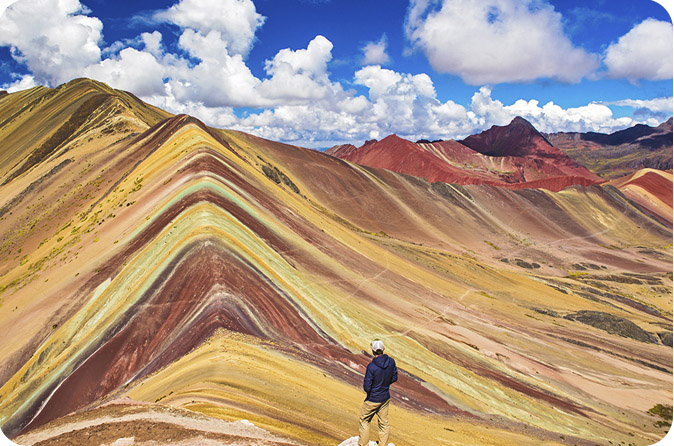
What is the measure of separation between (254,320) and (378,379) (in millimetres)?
8962

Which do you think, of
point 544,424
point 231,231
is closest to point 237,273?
point 231,231

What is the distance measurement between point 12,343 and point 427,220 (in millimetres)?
69061

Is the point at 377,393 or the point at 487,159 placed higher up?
the point at 487,159

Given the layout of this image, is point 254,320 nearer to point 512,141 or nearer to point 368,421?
point 368,421

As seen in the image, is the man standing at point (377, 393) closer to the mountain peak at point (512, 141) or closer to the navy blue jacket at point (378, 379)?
the navy blue jacket at point (378, 379)

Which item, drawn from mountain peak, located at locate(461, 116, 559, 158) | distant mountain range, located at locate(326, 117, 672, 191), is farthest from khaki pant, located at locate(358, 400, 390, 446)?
mountain peak, located at locate(461, 116, 559, 158)

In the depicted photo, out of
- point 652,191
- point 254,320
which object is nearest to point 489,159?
point 652,191

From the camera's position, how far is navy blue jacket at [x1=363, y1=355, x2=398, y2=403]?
739 cm

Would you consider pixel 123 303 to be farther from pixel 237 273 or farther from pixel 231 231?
pixel 231 231

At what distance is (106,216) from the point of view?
29.1 meters

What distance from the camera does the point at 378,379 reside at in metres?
7.42

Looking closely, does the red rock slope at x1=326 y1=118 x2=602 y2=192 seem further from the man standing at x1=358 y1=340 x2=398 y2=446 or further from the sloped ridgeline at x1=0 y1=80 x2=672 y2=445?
the man standing at x1=358 y1=340 x2=398 y2=446

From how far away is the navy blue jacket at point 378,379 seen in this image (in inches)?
291

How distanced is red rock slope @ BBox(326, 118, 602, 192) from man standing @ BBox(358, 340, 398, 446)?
121 meters
